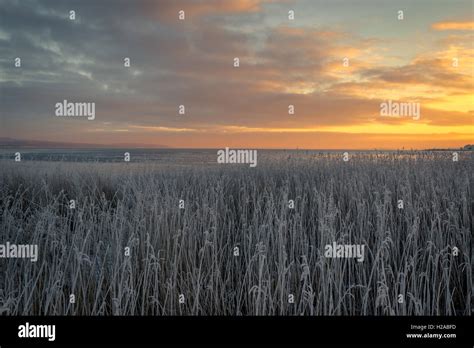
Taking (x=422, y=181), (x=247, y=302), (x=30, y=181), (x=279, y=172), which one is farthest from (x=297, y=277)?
(x=30, y=181)

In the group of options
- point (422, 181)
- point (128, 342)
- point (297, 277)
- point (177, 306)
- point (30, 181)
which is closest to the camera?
point (128, 342)

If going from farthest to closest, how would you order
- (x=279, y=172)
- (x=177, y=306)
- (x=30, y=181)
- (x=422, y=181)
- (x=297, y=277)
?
(x=279, y=172) → (x=30, y=181) → (x=422, y=181) → (x=297, y=277) → (x=177, y=306)

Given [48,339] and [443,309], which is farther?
[443,309]

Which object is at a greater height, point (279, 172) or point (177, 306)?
point (279, 172)

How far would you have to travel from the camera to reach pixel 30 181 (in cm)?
809

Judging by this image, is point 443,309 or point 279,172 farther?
point 279,172

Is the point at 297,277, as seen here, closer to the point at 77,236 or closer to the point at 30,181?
the point at 77,236

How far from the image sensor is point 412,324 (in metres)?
2.59

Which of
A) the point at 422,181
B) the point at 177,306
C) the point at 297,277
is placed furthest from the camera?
the point at 422,181

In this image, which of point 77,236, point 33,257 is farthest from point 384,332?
point 33,257

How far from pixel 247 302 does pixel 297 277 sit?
0.61 meters

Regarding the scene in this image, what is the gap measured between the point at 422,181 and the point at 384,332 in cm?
517

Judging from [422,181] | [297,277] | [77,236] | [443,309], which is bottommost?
[443,309]

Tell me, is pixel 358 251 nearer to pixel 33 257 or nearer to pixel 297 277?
pixel 297 277
